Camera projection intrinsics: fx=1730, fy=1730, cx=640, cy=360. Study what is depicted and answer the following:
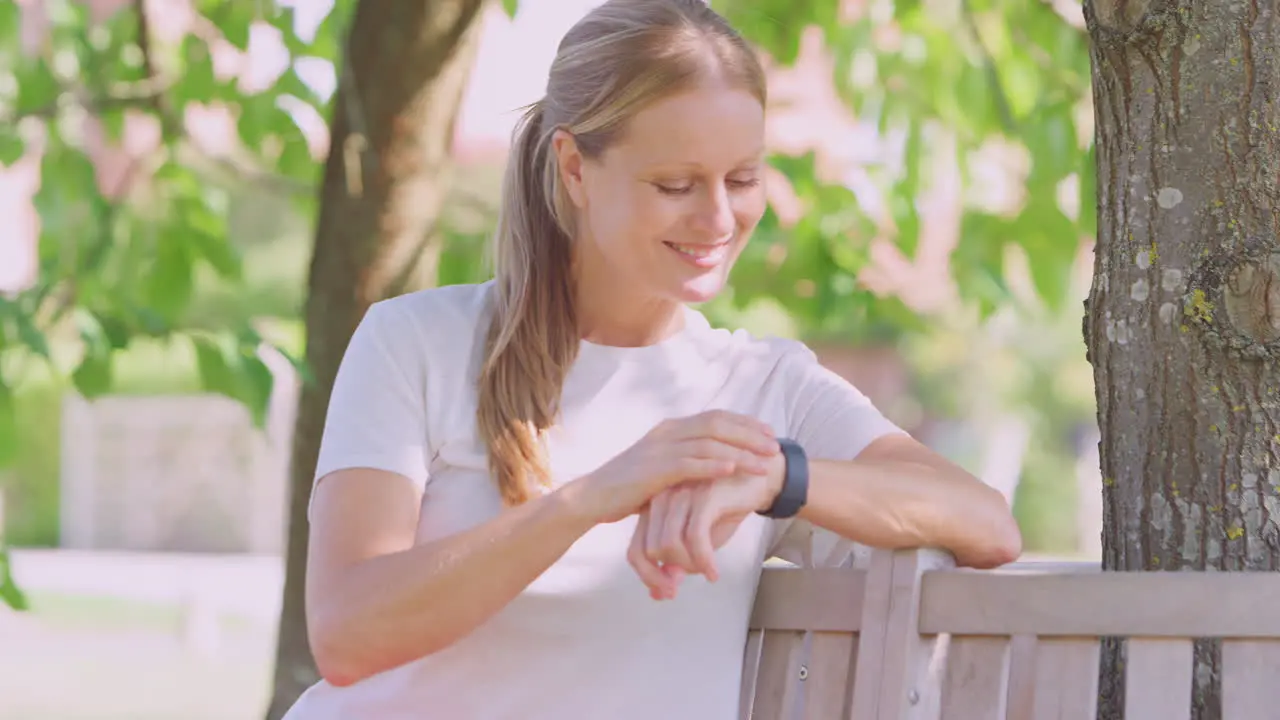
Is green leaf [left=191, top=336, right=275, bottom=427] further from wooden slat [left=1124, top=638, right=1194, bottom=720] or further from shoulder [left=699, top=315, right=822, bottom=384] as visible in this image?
wooden slat [left=1124, top=638, right=1194, bottom=720]

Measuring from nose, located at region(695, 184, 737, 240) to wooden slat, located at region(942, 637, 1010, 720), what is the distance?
0.58m

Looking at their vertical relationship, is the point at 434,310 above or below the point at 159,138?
below

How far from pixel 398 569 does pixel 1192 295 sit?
993 mm

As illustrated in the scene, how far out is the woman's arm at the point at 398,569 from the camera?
195 cm

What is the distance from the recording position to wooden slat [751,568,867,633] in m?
2.14

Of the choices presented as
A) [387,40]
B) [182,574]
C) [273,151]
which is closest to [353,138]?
[387,40]

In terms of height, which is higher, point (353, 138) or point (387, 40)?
point (387, 40)

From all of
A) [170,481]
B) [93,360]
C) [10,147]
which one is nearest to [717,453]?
[93,360]

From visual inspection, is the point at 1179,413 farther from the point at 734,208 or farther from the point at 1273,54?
the point at 734,208

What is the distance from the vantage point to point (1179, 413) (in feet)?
6.82

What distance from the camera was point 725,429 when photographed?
76.2 inches

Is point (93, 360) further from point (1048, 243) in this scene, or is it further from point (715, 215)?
point (1048, 243)

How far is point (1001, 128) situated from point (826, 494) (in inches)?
109

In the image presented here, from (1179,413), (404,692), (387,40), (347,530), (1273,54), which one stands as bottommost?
(404,692)
